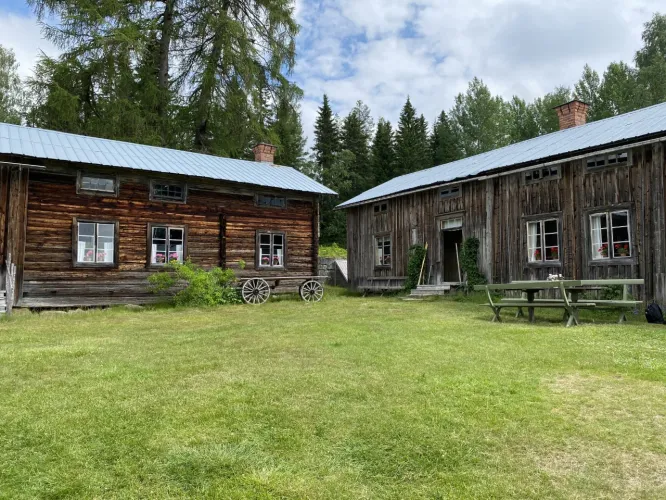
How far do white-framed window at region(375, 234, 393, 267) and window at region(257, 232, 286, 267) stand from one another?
4885mm

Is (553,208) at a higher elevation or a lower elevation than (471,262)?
higher

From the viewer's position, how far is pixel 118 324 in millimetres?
11250

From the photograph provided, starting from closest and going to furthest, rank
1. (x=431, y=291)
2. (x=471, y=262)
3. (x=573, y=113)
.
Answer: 1. (x=471, y=262)
2. (x=431, y=291)
3. (x=573, y=113)

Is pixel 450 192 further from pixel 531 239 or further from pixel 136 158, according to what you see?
pixel 136 158

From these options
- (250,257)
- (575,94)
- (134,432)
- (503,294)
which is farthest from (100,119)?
(575,94)

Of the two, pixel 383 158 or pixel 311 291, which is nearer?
pixel 311 291

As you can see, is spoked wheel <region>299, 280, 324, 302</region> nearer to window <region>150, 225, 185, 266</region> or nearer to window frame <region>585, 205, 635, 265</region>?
window <region>150, 225, 185, 266</region>

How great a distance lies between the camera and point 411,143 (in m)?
43.9

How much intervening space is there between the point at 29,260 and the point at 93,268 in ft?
5.62

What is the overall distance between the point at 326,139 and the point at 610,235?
35940mm

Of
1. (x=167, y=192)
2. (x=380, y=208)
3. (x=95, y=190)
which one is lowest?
(x=95, y=190)

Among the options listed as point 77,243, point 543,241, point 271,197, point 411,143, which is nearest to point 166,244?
point 77,243

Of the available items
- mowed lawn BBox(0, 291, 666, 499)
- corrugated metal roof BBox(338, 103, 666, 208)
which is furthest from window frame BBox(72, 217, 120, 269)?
corrugated metal roof BBox(338, 103, 666, 208)

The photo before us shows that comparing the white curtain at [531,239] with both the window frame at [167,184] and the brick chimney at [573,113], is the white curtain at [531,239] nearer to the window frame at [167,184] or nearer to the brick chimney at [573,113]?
the brick chimney at [573,113]
